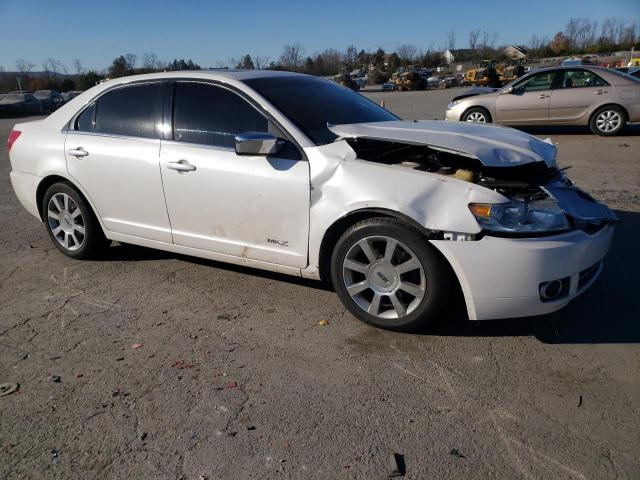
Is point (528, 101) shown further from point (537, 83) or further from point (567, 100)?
point (567, 100)

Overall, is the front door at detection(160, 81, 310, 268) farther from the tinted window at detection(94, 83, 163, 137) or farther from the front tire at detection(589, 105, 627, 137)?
the front tire at detection(589, 105, 627, 137)

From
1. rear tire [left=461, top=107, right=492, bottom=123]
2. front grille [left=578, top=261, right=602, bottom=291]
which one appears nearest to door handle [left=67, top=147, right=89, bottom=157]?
front grille [left=578, top=261, right=602, bottom=291]

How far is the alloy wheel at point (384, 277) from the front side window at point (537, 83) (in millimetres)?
10278

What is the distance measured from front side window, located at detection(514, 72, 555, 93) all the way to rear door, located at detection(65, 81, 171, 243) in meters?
10.0

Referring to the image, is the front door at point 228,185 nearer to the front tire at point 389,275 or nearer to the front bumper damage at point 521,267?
the front tire at point 389,275

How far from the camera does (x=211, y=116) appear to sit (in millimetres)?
4219

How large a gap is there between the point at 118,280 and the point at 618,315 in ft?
12.9

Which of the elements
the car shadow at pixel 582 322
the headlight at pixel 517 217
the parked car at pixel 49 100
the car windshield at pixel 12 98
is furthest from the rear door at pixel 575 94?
the car windshield at pixel 12 98

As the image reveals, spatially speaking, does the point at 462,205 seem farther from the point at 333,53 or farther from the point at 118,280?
the point at 333,53

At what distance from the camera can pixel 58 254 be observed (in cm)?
544

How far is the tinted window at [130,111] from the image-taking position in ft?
14.7

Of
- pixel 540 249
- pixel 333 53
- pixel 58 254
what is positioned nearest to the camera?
pixel 540 249

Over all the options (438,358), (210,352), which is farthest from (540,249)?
(210,352)

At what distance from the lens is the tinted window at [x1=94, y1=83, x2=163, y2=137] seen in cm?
449
